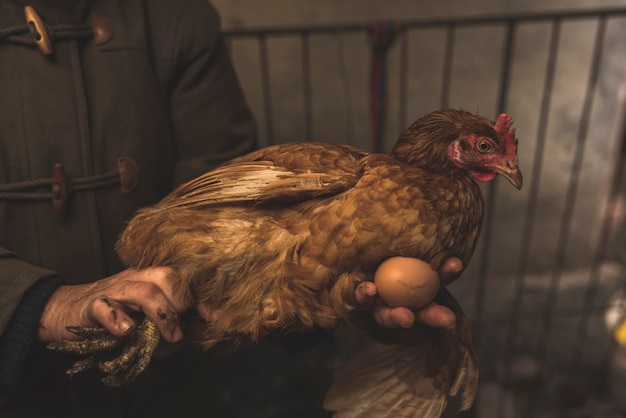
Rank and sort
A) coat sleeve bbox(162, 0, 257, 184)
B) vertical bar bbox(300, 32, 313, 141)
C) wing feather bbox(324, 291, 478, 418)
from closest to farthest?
wing feather bbox(324, 291, 478, 418) → coat sleeve bbox(162, 0, 257, 184) → vertical bar bbox(300, 32, 313, 141)

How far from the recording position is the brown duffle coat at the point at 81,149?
68 cm

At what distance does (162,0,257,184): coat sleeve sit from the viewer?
32.3 inches

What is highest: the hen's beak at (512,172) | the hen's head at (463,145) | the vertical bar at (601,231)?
the hen's head at (463,145)

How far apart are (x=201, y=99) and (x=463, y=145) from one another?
47 cm

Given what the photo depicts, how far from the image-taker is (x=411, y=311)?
0.56m

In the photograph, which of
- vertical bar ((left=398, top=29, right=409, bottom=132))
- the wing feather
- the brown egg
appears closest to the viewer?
the brown egg

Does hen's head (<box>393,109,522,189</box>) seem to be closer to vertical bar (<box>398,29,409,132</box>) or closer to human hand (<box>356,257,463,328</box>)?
human hand (<box>356,257,463,328</box>)

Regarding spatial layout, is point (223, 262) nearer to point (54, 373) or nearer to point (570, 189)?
point (54, 373)

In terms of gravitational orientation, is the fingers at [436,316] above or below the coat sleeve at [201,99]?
below

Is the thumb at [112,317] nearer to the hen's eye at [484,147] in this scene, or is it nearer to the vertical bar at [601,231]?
the hen's eye at [484,147]

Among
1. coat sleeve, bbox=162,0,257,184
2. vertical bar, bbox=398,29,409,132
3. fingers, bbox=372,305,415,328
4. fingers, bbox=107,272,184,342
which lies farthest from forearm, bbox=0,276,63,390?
vertical bar, bbox=398,29,409,132

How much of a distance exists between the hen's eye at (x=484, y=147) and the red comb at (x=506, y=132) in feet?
0.05

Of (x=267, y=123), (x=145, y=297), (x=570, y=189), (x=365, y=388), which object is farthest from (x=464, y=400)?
(x=570, y=189)

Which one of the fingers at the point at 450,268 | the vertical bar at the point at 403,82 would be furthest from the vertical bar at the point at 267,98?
the fingers at the point at 450,268
